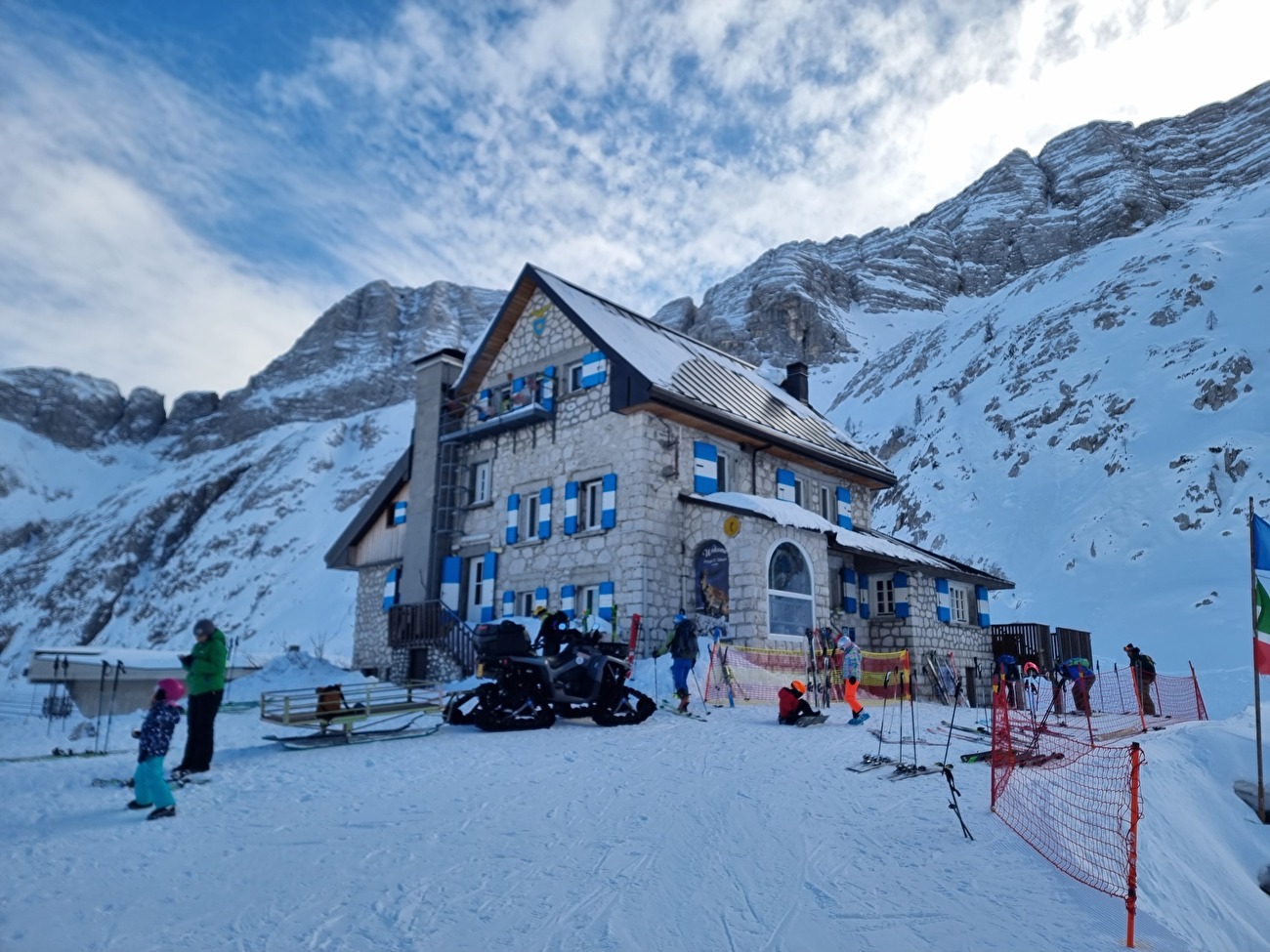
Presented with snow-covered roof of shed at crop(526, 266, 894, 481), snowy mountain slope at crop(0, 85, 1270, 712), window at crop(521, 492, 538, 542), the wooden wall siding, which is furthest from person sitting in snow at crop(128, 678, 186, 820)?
snowy mountain slope at crop(0, 85, 1270, 712)

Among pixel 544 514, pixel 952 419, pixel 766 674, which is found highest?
pixel 952 419

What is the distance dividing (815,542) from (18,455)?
95050 mm

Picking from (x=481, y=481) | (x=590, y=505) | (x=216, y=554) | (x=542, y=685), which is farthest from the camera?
(x=216, y=554)

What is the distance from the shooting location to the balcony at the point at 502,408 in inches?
834

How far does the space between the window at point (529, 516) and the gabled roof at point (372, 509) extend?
469 cm

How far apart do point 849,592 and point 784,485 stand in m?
3.04

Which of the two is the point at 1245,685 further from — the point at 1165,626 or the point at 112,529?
the point at 112,529

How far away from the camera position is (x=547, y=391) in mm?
21422

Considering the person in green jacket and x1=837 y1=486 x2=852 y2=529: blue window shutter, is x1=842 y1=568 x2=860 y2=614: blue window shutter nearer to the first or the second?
x1=837 y1=486 x2=852 y2=529: blue window shutter

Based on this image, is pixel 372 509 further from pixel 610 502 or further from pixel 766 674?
pixel 766 674

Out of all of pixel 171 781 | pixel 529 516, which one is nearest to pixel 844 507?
pixel 529 516

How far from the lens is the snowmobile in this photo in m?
11.5

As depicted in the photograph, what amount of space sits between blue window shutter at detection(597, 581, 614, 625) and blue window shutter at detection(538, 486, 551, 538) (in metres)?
2.27

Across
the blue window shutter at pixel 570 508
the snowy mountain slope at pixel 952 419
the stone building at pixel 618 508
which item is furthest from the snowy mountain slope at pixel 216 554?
the blue window shutter at pixel 570 508
